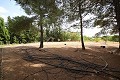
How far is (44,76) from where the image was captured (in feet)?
24.4

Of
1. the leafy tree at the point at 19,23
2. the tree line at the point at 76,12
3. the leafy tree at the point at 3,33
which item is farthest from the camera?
the leafy tree at the point at 3,33

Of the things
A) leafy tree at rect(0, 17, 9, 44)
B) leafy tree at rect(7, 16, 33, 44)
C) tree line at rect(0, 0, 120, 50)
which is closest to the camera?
tree line at rect(0, 0, 120, 50)

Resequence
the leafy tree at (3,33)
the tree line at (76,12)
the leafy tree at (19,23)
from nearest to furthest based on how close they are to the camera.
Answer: the tree line at (76,12) < the leafy tree at (19,23) < the leafy tree at (3,33)

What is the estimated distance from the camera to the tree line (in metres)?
9.36

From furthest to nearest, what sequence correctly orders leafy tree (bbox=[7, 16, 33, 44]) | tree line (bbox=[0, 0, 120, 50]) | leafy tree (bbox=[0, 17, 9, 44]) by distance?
leafy tree (bbox=[0, 17, 9, 44]) < leafy tree (bbox=[7, 16, 33, 44]) < tree line (bbox=[0, 0, 120, 50])

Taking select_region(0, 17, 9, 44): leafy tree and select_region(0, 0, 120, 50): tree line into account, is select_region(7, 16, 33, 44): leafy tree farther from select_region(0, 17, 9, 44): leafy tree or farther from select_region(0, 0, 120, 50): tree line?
select_region(0, 17, 9, 44): leafy tree

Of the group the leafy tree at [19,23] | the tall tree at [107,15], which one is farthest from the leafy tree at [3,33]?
the tall tree at [107,15]

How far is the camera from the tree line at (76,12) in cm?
936

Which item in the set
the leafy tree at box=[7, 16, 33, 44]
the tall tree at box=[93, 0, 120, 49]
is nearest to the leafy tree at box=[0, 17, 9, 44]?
the leafy tree at box=[7, 16, 33, 44]

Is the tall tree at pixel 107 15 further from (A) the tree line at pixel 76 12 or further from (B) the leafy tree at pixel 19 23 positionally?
(B) the leafy tree at pixel 19 23

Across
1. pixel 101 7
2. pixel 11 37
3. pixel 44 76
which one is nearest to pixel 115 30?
pixel 101 7

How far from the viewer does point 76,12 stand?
1138cm

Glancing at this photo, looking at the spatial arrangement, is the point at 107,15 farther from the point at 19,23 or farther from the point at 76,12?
the point at 19,23

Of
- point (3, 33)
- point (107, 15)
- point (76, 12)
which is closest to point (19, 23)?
point (76, 12)
